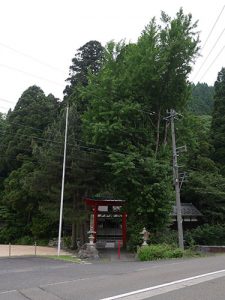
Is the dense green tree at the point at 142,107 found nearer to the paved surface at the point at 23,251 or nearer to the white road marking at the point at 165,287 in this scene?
the paved surface at the point at 23,251

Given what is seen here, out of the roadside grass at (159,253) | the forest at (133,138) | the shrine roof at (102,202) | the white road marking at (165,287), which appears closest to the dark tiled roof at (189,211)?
the forest at (133,138)

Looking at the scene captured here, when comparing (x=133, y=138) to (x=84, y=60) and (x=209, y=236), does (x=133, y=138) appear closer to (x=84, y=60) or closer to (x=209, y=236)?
(x=209, y=236)

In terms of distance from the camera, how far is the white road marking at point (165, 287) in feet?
27.6

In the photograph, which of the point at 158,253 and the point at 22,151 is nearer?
the point at 158,253

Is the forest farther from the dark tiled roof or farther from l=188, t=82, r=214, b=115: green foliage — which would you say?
l=188, t=82, r=214, b=115: green foliage

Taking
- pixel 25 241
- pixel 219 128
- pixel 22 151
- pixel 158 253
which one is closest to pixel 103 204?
pixel 158 253

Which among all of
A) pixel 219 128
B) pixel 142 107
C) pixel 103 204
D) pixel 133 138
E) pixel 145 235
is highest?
pixel 219 128

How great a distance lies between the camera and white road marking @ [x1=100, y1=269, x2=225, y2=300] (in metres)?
8.42

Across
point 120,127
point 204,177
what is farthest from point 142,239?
point 204,177

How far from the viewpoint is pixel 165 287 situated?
965cm

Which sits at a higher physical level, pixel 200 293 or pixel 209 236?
pixel 209 236

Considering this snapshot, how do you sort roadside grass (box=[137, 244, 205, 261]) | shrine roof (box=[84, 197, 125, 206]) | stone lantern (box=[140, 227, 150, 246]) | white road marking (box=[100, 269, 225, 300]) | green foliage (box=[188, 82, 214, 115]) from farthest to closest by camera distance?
green foliage (box=[188, 82, 214, 115]) < shrine roof (box=[84, 197, 125, 206]) < stone lantern (box=[140, 227, 150, 246]) < roadside grass (box=[137, 244, 205, 261]) < white road marking (box=[100, 269, 225, 300])

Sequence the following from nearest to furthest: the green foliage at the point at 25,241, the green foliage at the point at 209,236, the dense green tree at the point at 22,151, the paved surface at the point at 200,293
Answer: the paved surface at the point at 200,293 → the green foliage at the point at 209,236 → the green foliage at the point at 25,241 → the dense green tree at the point at 22,151

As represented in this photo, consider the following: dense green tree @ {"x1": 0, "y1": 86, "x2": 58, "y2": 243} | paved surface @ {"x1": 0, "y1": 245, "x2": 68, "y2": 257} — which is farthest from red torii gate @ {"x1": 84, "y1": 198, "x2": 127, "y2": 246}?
dense green tree @ {"x1": 0, "y1": 86, "x2": 58, "y2": 243}
